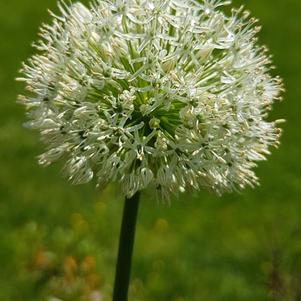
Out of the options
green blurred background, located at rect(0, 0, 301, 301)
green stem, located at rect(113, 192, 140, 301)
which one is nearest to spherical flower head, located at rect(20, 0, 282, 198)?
green stem, located at rect(113, 192, 140, 301)

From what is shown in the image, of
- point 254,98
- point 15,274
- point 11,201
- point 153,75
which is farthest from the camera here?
point 11,201

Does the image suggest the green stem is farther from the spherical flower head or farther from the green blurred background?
the green blurred background

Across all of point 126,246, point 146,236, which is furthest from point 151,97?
point 146,236

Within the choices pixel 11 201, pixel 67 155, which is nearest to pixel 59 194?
pixel 11 201

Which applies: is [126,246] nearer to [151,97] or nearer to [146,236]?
[151,97]

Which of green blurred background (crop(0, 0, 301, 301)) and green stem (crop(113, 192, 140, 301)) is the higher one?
green blurred background (crop(0, 0, 301, 301))

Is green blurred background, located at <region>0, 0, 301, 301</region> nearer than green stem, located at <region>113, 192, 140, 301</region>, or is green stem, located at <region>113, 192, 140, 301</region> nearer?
green stem, located at <region>113, 192, 140, 301</region>

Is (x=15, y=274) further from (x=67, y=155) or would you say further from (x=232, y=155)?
(x=232, y=155)
